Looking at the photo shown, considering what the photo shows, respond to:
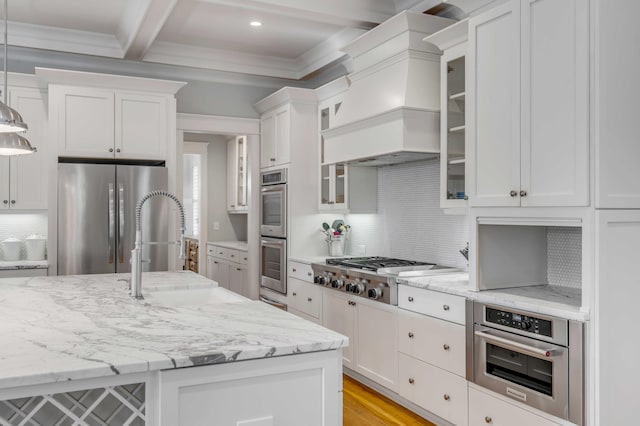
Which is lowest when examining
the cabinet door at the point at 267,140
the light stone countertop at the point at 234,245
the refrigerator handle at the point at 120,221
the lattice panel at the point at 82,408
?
the lattice panel at the point at 82,408

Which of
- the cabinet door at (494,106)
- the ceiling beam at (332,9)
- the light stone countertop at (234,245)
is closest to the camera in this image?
the cabinet door at (494,106)

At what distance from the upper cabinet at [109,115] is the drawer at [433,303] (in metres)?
2.68

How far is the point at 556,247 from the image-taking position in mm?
3057

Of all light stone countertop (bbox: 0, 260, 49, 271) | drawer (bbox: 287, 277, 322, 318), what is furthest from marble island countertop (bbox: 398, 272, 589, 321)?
light stone countertop (bbox: 0, 260, 49, 271)

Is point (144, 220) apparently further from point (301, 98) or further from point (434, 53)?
point (434, 53)

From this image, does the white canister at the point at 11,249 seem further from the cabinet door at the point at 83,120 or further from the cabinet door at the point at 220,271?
the cabinet door at the point at 220,271

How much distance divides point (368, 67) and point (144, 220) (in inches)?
91.1

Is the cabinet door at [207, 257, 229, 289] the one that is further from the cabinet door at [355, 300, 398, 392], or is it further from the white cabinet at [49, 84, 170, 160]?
the cabinet door at [355, 300, 398, 392]

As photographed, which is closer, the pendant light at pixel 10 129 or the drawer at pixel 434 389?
the pendant light at pixel 10 129

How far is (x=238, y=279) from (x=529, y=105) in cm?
436

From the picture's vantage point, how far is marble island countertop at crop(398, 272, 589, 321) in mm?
2385

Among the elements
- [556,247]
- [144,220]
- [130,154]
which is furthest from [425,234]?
[130,154]

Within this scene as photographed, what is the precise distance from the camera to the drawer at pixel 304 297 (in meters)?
4.64

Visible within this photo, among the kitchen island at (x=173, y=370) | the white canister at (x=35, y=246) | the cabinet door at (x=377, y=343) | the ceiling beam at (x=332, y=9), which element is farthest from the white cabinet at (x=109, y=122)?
the kitchen island at (x=173, y=370)
